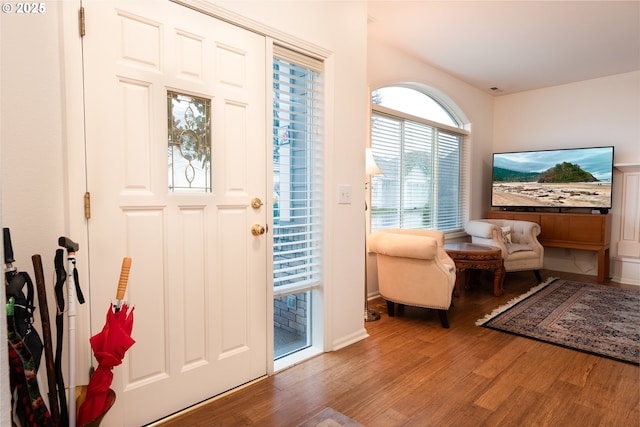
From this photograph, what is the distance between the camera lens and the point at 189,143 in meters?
1.84

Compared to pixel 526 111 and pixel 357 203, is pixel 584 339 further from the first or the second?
pixel 526 111

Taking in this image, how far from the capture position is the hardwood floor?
182 cm

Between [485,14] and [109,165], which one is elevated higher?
[485,14]

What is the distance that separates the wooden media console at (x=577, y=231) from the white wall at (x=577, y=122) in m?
0.50

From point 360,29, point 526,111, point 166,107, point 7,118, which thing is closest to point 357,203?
point 360,29

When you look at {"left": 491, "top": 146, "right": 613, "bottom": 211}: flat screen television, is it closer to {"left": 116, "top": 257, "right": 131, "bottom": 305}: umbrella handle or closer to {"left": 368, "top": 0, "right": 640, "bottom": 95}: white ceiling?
{"left": 368, "top": 0, "right": 640, "bottom": 95}: white ceiling

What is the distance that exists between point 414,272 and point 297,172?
53.4 inches

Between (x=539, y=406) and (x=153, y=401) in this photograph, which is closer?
(x=153, y=401)

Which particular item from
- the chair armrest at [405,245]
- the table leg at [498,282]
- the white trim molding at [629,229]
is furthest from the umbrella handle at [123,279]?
the white trim molding at [629,229]

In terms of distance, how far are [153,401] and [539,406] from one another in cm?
198

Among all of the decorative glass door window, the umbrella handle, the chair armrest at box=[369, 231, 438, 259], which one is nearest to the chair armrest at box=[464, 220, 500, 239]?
the chair armrest at box=[369, 231, 438, 259]

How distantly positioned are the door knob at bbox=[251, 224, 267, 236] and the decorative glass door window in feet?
1.12

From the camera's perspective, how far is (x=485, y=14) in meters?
3.27

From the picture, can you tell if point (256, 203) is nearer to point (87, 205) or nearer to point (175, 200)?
point (175, 200)
